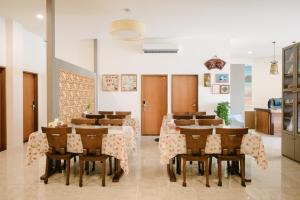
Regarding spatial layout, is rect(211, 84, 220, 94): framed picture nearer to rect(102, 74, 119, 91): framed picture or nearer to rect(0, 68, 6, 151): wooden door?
rect(102, 74, 119, 91): framed picture

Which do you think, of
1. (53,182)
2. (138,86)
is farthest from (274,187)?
(138,86)

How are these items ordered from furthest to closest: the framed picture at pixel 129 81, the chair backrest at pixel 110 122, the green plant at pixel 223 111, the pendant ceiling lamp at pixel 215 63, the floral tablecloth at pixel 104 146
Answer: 1. the framed picture at pixel 129 81
2. the pendant ceiling lamp at pixel 215 63
3. the green plant at pixel 223 111
4. the chair backrest at pixel 110 122
5. the floral tablecloth at pixel 104 146

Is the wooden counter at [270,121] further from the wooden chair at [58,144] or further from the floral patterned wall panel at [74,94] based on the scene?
the wooden chair at [58,144]

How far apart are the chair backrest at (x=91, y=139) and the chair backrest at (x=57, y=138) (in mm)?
238

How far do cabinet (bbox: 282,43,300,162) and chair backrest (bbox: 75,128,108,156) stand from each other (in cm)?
387

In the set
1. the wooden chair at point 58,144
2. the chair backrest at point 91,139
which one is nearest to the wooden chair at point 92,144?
the chair backrest at point 91,139

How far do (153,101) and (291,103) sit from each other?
420 cm

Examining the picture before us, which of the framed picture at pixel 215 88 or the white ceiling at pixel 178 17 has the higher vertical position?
A: the white ceiling at pixel 178 17

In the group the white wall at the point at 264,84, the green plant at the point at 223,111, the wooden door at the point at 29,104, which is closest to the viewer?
the wooden door at the point at 29,104

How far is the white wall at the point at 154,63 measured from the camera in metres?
8.65

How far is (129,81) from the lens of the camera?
8711mm

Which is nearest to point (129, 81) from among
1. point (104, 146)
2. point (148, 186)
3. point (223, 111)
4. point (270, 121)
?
point (223, 111)

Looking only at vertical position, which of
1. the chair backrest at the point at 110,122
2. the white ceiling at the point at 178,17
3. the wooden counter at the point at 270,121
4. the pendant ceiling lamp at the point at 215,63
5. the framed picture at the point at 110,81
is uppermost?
the white ceiling at the point at 178,17

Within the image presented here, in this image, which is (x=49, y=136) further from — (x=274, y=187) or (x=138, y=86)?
(x=138, y=86)
